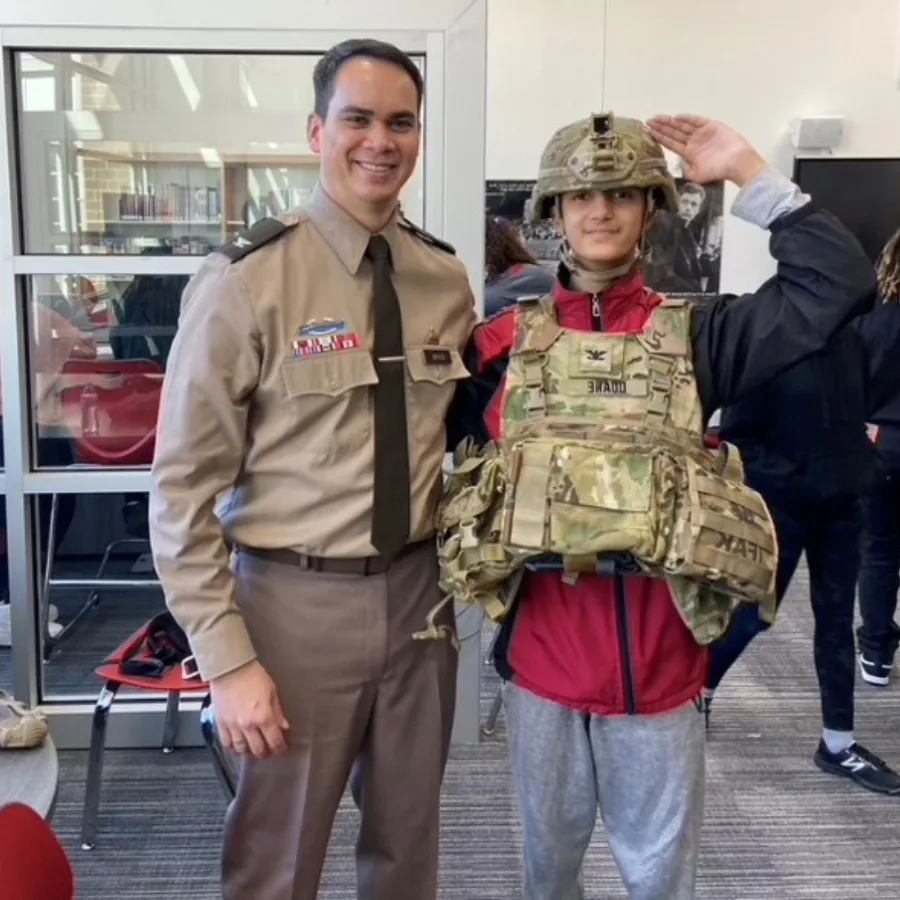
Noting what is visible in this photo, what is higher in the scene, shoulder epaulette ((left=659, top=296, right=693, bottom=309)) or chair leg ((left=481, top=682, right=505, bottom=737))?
shoulder epaulette ((left=659, top=296, right=693, bottom=309))

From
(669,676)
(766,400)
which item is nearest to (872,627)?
(766,400)

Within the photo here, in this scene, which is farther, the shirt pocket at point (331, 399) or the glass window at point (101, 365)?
the glass window at point (101, 365)

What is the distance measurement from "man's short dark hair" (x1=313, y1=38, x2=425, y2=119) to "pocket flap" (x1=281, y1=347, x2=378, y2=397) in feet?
1.16

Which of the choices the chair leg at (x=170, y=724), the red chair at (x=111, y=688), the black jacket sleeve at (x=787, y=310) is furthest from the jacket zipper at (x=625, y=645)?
the chair leg at (x=170, y=724)

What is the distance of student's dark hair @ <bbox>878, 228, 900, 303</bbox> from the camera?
2.83 m

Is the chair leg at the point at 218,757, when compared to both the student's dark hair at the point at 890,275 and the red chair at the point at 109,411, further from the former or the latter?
the student's dark hair at the point at 890,275

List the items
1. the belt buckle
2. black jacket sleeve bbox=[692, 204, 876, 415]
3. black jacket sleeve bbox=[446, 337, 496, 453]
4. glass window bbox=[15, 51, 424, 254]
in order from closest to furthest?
black jacket sleeve bbox=[692, 204, 876, 415], black jacket sleeve bbox=[446, 337, 496, 453], the belt buckle, glass window bbox=[15, 51, 424, 254]

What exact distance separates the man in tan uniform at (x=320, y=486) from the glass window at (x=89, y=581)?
164cm

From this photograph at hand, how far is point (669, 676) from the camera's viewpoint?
1.50 m

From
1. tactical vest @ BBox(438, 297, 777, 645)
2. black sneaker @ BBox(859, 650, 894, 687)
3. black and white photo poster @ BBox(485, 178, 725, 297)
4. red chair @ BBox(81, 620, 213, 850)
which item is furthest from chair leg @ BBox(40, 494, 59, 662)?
black and white photo poster @ BBox(485, 178, 725, 297)

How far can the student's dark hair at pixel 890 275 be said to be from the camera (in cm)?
283


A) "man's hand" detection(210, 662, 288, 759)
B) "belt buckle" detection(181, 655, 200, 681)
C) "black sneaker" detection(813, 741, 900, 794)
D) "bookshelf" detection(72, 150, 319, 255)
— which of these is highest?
"bookshelf" detection(72, 150, 319, 255)

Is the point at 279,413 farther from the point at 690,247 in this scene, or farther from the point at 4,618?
the point at 690,247

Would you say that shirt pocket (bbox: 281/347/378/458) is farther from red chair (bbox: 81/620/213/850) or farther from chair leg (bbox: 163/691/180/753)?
chair leg (bbox: 163/691/180/753)
